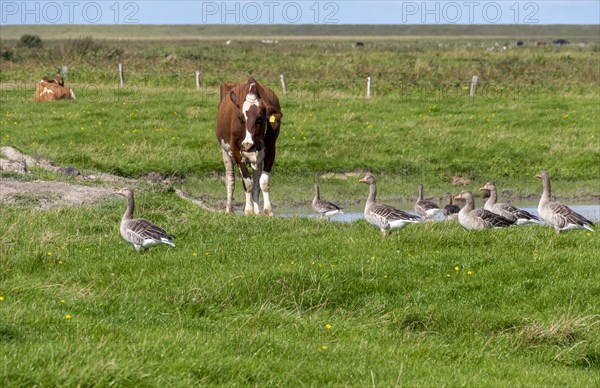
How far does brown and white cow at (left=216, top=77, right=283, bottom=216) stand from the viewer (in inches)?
893

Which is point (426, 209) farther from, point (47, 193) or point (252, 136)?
point (47, 193)

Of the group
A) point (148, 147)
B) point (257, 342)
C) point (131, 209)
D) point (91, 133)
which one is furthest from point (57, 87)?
point (257, 342)

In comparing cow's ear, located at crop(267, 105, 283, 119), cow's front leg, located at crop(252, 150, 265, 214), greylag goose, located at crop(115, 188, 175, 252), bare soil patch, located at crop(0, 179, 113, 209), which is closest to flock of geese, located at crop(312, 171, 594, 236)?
greylag goose, located at crop(115, 188, 175, 252)

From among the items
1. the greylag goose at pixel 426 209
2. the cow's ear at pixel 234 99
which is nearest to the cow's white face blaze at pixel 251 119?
the cow's ear at pixel 234 99

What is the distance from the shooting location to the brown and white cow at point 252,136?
2269cm

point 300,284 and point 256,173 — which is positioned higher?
point 256,173

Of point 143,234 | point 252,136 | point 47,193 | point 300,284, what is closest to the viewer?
point 300,284

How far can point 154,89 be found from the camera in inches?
1772

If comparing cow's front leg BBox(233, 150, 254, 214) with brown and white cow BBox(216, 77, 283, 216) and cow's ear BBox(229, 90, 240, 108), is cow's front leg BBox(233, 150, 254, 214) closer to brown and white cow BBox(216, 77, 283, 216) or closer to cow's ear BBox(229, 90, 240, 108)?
brown and white cow BBox(216, 77, 283, 216)

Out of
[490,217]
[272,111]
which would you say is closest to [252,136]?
[272,111]

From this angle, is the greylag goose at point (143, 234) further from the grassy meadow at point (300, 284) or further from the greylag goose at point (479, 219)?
the greylag goose at point (479, 219)

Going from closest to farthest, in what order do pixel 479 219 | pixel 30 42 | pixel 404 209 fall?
1. pixel 479 219
2. pixel 404 209
3. pixel 30 42

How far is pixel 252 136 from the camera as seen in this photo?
22.6 metres

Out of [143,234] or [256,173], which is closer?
[143,234]
